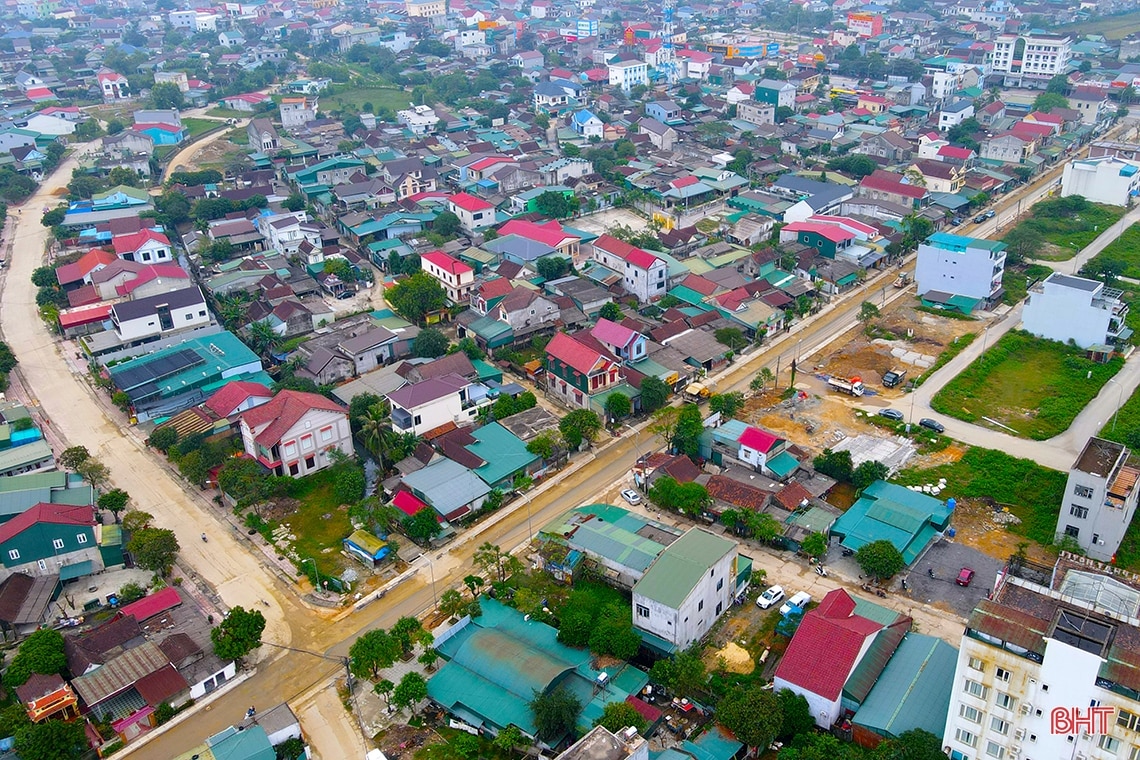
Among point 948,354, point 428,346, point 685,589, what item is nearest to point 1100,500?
point 685,589

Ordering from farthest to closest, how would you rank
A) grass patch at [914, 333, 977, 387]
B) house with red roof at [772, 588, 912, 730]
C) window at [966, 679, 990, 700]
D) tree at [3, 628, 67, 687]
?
grass patch at [914, 333, 977, 387], tree at [3, 628, 67, 687], house with red roof at [772, 588, 912, 730], window at [966, 679, 990, 700]

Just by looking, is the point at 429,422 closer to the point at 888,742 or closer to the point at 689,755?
the point at 689,755

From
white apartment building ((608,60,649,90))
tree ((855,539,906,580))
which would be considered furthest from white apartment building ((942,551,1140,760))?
white apartment building ((608,60,649,90))

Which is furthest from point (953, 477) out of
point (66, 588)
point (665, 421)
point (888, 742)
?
point (66, 588)

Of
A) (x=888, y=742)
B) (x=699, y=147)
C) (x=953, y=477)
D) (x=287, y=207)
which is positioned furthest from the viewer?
(x=699, y=147)

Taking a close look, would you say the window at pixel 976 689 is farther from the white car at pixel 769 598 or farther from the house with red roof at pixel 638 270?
the house with red roof at pixel 638 270

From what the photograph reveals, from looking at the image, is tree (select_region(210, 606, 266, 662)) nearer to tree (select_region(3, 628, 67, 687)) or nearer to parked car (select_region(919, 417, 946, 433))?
tree (select_region(3, 628, 67, 687))
